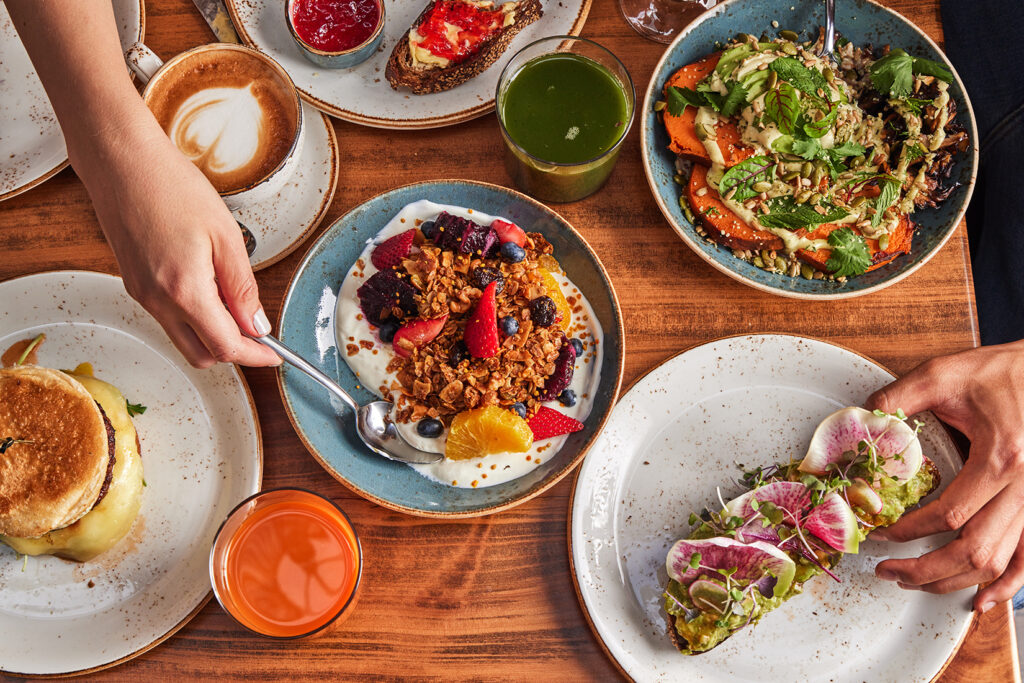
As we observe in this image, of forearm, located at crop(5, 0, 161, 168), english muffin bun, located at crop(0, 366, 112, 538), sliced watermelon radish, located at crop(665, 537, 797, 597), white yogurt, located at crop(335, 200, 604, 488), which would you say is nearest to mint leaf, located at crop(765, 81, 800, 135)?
white yogurt, located at crop(335, 200, 604, 488)

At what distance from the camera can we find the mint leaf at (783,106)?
5.32 feet

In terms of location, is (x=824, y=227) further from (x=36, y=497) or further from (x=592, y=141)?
(x=36, y=497)

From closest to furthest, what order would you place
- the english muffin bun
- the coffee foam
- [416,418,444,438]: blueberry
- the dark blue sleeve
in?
the english muffin bun, [416,418,444,438]: blueberry, the coffee foam, the dark blue sleeve

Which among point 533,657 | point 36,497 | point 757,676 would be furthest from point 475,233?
point 757,676

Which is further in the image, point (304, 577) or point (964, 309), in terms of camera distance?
point (964, 309)

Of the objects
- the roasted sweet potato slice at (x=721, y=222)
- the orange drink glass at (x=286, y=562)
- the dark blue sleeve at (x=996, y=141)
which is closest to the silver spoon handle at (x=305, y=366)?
the orange drink glass at (x=286, y=562)

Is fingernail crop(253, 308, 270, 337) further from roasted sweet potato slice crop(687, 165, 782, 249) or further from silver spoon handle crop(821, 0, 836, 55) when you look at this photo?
silver spoon handle crop(821, 0, 836, 55)

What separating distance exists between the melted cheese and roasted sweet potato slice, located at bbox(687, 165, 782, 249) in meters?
1.47

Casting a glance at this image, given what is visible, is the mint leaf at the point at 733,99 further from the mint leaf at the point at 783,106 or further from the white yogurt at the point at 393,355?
the white yogurt at the point at 393,355

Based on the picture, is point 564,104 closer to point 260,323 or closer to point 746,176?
point 746,176

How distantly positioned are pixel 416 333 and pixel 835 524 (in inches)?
40.2

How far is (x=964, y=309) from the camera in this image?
176cm

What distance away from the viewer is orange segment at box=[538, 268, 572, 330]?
1677 millimetres

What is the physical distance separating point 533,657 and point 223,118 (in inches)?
59.1
